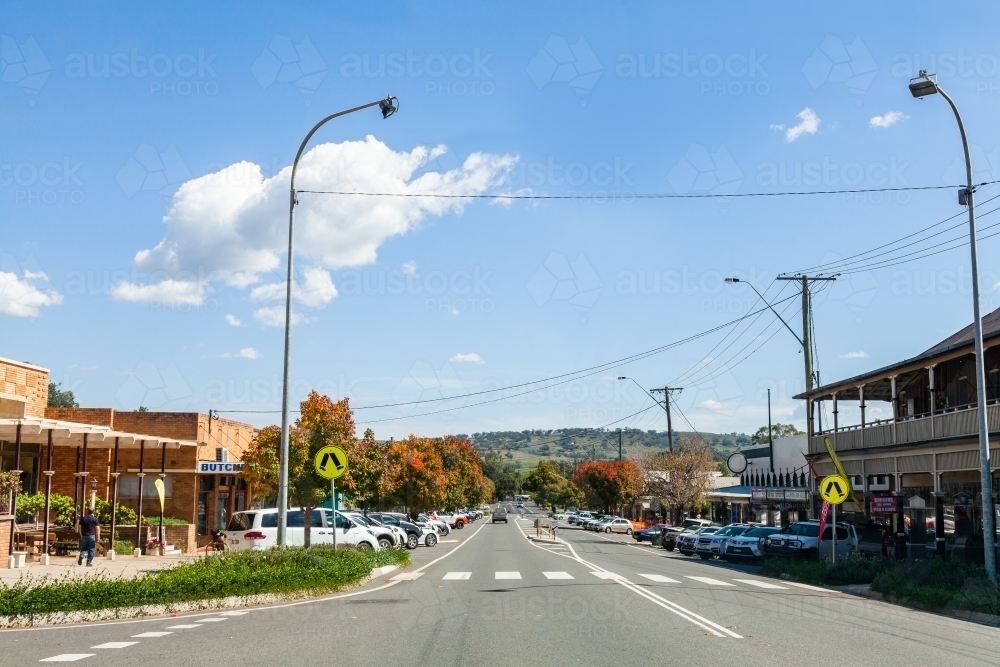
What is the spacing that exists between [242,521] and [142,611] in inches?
545

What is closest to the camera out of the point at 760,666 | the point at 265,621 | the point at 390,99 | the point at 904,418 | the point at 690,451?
the point at 760,666

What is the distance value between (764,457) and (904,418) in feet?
103

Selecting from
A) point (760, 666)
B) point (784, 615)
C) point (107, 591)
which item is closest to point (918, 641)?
point (784, 615)

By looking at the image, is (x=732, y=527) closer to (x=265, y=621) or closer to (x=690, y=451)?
(x=690, y=451)

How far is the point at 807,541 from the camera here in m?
31.8

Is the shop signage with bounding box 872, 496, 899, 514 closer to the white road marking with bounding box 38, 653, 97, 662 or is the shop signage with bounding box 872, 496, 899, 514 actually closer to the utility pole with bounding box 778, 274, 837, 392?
the utility pole with bounding box 778, 274, 837, 392

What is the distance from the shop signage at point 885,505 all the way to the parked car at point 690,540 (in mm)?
10988

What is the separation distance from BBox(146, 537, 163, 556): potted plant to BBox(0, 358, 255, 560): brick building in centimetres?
179

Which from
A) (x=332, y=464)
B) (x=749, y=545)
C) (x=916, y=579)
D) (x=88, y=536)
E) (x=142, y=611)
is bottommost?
(x=749, y=545)

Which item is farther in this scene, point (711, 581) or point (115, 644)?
point (711, 581)

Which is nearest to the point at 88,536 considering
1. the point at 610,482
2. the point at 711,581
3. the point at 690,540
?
the point at 711,581

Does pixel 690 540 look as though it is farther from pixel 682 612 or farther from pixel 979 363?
pixel 682 612

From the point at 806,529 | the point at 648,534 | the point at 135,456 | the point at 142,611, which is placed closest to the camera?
the point at 142,611

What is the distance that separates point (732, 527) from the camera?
131 feet
